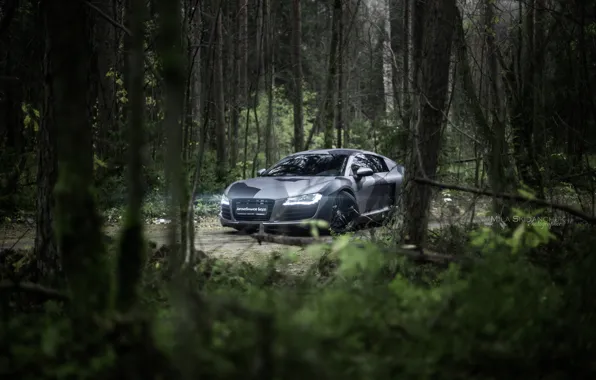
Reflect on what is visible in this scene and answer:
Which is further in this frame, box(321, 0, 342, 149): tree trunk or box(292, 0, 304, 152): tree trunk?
box(292, 0, 304, 152): tree trunk

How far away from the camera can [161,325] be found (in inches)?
92.6

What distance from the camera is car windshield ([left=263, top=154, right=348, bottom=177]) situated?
1112 cm

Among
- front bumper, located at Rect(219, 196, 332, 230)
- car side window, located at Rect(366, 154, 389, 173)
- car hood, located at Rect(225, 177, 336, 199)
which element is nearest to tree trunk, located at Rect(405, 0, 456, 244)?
front bumper, located at Rect(219, 196, 332, 230)

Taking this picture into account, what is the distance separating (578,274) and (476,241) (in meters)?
0.55

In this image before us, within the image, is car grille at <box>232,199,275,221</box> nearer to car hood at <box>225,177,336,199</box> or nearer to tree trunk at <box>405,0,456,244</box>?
car hood at <box>225,177,336,199</box>

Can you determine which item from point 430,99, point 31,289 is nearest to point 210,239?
point 430,99

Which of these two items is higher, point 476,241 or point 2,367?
point 476,241

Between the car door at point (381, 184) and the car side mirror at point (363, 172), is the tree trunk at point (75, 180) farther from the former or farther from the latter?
the car door at point (381, 184)

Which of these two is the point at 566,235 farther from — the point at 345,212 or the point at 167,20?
the point at 345,212

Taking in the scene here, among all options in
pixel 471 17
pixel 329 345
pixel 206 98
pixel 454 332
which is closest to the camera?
pixel 329 345

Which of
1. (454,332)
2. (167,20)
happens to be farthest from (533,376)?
(167,20)

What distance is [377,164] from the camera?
12.3 m

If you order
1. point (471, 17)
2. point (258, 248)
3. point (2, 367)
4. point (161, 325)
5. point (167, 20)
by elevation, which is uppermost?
point (471, 17)

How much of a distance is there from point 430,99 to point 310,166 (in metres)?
4.26
